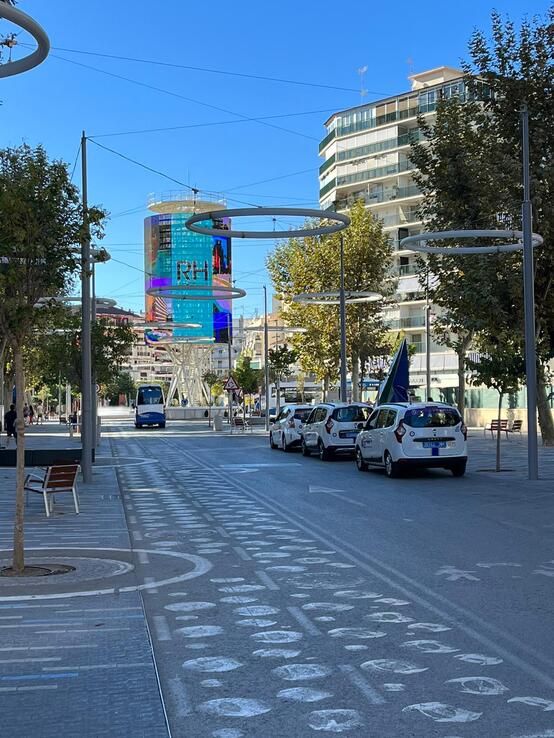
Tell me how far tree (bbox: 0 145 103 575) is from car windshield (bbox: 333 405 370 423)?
18509mm

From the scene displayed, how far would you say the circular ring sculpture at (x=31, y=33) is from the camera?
10.0 metres

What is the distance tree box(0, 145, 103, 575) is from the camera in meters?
10.5

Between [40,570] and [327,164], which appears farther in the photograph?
[327,164]

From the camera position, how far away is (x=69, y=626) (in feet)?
24.8

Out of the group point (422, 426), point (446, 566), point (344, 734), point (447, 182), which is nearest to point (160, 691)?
point (344, 734)

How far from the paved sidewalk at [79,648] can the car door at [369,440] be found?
39.2ft

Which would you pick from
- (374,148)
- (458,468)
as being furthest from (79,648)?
(374,148)

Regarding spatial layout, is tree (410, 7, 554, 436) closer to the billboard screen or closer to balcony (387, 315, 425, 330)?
balcony (387, 315, 425, 330)

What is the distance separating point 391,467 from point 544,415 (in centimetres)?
1202

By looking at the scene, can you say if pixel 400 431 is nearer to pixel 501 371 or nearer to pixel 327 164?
pixel 501 371

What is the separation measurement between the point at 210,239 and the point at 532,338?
77699 millimetres

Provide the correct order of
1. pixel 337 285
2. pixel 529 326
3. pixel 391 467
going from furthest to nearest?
pixel 337 285, pixel 391 467, pixel 529 326

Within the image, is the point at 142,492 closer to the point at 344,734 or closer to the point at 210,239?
the point at 344,734

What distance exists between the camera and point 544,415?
32.5m
